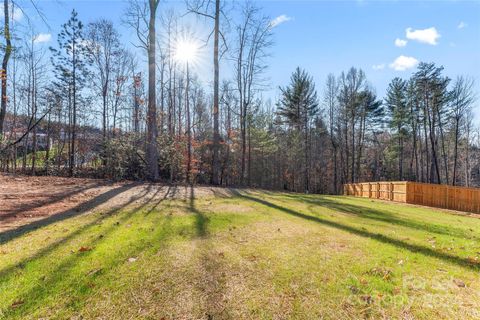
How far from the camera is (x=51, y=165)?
53.2ft

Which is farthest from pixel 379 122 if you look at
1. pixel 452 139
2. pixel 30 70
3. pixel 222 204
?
pixel 30 70

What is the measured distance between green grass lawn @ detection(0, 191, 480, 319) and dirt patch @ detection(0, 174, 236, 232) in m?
0.88

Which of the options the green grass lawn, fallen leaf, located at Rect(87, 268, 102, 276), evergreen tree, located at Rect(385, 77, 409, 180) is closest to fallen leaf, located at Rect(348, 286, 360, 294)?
the green grass lawn

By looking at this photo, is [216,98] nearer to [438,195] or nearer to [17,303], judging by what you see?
[17,303]

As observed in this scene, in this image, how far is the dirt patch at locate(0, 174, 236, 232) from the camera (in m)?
4.83

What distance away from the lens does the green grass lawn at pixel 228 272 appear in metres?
2.18

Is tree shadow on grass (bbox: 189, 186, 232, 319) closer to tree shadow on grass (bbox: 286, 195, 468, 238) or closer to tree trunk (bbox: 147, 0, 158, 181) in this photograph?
tree shadow on grass (bbox: 286, 195, 468, 238)

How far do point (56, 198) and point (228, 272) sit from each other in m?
5.85

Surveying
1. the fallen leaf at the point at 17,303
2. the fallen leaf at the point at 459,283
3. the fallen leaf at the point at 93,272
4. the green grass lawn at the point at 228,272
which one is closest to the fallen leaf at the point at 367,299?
the green grass lawn at the point at 228,272

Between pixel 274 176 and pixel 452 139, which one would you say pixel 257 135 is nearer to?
pixel 274 176

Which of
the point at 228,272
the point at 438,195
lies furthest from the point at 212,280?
the point at 438,195

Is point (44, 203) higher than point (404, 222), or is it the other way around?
point (44, 203)

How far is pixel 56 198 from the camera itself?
20.7 feet

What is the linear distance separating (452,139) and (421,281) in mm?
36974
